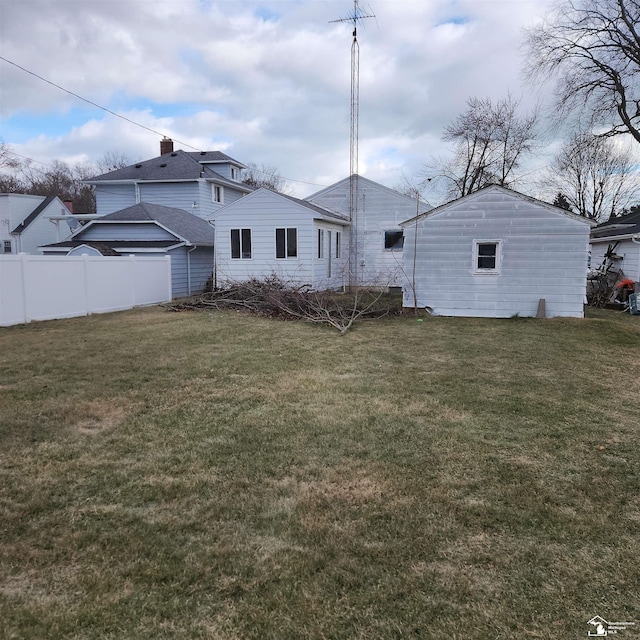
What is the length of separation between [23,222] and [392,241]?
80.4 feet

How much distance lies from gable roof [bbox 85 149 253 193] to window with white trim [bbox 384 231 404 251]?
11.1m

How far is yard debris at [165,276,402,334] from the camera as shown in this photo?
41.0 ft

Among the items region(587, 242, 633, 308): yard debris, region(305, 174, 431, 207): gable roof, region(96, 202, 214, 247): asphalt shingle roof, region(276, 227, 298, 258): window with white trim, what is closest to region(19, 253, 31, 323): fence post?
region(96, 202, 214, 247): asphalt shingle roof

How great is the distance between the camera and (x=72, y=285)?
506 inches

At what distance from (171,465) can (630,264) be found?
62.5 ft

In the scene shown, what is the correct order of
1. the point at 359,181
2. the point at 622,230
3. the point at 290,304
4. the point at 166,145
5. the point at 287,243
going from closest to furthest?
the point at 290,304 → the point at 287,243 → the point at 622,230 → the point at 359,181 → the point at 166,145

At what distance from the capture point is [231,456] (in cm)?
413

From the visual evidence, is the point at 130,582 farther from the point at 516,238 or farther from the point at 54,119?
the point at 54,119

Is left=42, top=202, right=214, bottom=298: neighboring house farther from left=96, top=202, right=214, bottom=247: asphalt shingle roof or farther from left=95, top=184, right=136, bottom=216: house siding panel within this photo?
left=95, top=184, right=136, bottom=216: house siding panel

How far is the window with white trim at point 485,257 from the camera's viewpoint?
42.0ft

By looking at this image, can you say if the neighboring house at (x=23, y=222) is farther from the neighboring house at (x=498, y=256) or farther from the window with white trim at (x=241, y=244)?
the neighboring house at (x=498, y=256)

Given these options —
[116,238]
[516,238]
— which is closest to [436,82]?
[516,238]

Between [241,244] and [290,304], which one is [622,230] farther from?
[241,244]

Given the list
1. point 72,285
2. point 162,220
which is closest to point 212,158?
point 162,220
